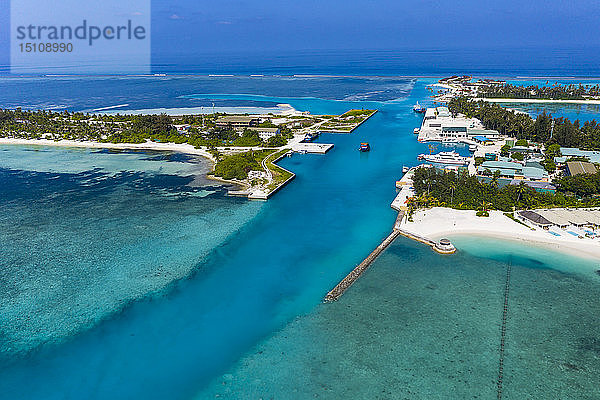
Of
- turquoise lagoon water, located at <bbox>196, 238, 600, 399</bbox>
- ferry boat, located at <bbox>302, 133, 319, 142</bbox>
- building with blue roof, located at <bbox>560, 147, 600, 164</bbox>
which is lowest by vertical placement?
turquoise lagoon water, located at <bbox>196, 238, 600, 399</bbox>

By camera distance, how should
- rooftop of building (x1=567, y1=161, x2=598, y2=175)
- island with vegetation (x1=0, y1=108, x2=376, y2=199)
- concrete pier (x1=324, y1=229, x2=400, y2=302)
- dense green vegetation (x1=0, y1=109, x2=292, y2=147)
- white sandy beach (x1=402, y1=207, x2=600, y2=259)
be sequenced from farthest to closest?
1. dense green vegetation (x1=0, y1=109, x2=292, y2=147)
2. island with vegetation (x1=0, y1=108, x2=376, y2=199)
3. rooftop of building (x1=567, y1=161, x2=598, y2=175)
4. white sandy beach (x1=402, y1=207, x2=600, y2=259)
5. concrete pier (x1=324, y1=229, x2=400, y2=302)

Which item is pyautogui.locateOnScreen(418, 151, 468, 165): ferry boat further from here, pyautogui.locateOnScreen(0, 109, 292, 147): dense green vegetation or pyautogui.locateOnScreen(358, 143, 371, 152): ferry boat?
pyautogui.locateOnScreen(0, 109, 292, 147): dense green vegetation

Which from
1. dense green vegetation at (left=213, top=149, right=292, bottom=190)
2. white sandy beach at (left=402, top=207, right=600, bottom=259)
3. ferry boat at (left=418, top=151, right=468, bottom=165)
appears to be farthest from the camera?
ferry boat at (left=418, top=151, right=468, bottom=165)

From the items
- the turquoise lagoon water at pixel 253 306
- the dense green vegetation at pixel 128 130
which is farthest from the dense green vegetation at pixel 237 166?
the dense green vegetation at pixel 128 130

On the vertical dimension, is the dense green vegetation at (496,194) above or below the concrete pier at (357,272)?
above

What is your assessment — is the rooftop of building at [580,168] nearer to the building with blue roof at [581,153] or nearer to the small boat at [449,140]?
the building with blue roof at [581,153]

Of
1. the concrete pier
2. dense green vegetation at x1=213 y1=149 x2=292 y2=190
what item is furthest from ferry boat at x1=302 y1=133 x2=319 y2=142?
the concrete pier
